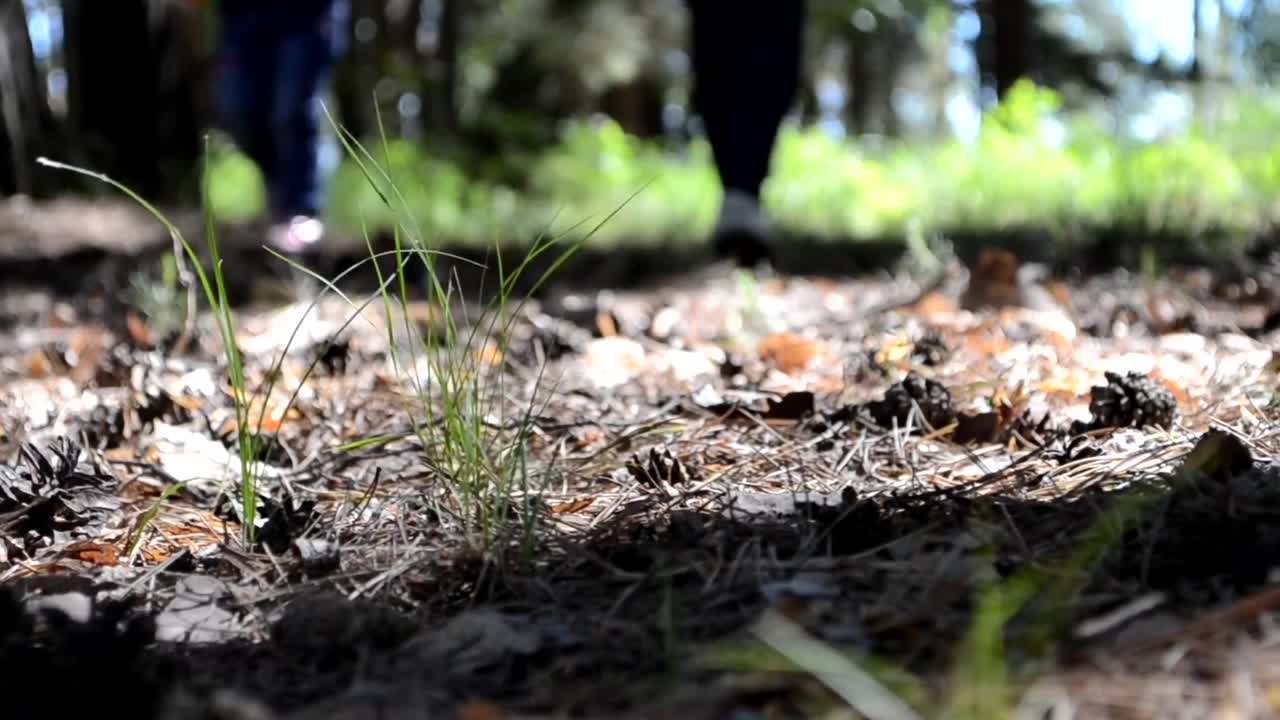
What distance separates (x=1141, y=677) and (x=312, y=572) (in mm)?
845

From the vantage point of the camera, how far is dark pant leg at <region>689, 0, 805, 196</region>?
3955mm

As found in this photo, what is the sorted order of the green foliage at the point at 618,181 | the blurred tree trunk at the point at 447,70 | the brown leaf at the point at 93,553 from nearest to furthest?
1. the brown leaf at the point at 93,553
2. the green foliage at the point at 618,181
3. the blurred tree trunk at the point at 447,70

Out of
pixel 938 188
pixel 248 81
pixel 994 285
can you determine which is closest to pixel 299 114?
pixel 248 81

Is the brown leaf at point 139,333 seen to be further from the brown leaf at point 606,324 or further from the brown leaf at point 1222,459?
the brown leaf at point 1222,459

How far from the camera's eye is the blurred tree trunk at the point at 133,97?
659cm

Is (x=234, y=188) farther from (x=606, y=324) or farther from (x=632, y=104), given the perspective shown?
(x=606, y=324)

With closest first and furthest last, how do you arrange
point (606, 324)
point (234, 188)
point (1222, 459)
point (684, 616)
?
point (684, 616) → point (1222, 459) → point (606, 324) → point (234, 188)

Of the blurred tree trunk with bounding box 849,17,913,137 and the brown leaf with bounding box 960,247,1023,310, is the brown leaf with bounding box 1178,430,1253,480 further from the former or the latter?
the blurred tree trunk with bounding box 849,17,913,137

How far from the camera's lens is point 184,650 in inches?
43.8

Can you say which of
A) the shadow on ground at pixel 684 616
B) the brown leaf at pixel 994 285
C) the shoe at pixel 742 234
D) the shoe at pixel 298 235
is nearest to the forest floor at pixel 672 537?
the shadow on ground at pixel 684 616

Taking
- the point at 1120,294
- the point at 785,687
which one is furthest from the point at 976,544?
the point at 1120,294

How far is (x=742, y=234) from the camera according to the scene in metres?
3.99

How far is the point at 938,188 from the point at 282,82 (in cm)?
351

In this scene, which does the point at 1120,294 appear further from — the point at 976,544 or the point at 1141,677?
the point at 1141,677
